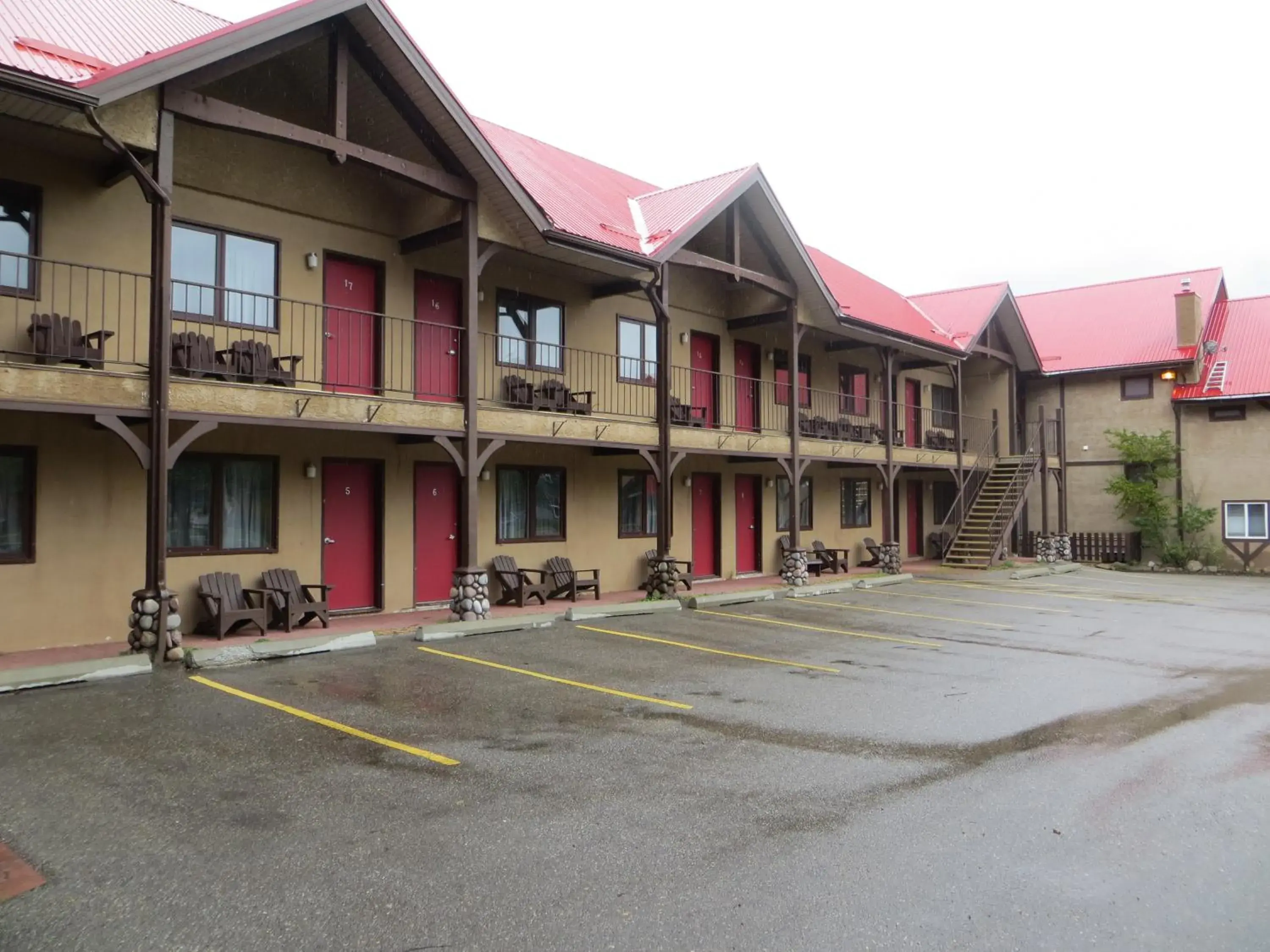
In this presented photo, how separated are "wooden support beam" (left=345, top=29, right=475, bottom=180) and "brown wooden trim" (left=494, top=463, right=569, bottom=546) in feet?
15.5

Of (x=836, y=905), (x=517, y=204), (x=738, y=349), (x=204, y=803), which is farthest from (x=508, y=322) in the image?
(x=836, y=905)

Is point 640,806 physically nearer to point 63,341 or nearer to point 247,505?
point 63,341

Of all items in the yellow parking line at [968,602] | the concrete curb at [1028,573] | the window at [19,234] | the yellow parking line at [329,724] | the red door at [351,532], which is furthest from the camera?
the concrete curb at [1028,573]

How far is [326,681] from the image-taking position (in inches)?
342

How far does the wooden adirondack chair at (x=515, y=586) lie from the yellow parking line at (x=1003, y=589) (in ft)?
30.3

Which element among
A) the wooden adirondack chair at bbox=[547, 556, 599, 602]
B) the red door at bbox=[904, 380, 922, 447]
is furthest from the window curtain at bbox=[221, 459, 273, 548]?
the red door at bbox=[904, 380, 922, 447]

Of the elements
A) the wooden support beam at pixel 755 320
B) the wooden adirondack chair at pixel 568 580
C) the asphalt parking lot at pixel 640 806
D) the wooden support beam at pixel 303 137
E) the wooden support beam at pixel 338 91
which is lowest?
the asphalt parking lot at pixel 640 806

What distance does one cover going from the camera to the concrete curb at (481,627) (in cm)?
1112

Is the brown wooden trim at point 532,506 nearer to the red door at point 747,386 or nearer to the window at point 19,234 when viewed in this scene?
the red door at point 747,386

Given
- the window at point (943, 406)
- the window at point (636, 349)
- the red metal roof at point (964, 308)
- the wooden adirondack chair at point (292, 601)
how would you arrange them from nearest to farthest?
the wooden adirondack chair at point (292, 601) → the window at point (636, 349) → the red metal roof at point (964, 308) → the window at point (943, 406)

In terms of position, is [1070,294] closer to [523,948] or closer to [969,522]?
[969,522]

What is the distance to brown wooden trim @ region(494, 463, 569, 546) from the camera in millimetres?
14727

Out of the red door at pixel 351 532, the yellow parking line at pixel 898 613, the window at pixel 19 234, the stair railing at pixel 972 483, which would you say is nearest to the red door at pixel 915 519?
the stair railing at pixel 972 483

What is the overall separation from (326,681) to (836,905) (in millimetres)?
6029
